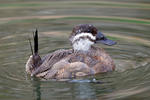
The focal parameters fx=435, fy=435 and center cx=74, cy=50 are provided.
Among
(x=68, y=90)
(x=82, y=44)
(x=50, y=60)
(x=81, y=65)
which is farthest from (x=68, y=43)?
(x=68, y=90)

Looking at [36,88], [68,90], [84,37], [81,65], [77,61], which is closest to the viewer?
[68,90]

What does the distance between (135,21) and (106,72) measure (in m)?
3.37

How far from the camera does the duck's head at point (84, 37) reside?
7887 mm

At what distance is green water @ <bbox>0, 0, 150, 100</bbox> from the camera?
6.94m

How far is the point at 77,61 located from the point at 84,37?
527mm

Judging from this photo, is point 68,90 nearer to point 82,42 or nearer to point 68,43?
point 82,42

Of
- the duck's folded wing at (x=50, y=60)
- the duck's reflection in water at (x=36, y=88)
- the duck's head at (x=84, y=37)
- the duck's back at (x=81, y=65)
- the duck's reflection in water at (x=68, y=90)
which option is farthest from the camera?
the duck's head at (x=84, y=37)

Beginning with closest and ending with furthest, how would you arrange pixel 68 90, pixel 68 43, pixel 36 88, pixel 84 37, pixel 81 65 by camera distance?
pixel 68 90 < pixel 36 88 < pixel 81 65 < pixel 84 37 < pixel 68 43

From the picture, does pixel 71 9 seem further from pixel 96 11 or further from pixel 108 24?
pixel 108 24

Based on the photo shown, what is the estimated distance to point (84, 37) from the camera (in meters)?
7.92

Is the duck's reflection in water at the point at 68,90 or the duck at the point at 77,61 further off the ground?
the duck at the point at 77,61

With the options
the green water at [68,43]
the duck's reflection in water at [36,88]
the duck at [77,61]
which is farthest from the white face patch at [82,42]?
the duck's reflection in water at [36,88]

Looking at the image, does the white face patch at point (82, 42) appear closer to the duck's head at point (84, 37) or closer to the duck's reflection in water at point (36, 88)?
the duck's head at point (84, 37)

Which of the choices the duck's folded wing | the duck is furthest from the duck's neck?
the duck's folded wing
